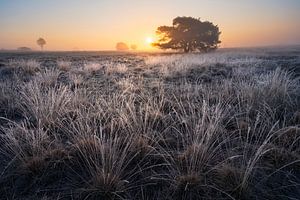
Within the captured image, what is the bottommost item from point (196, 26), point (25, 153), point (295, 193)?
point (295, 193)

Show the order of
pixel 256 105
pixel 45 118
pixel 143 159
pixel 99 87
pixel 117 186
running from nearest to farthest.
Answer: pixel 117 186
pixel 143 159
pixel 45 118
pixel 256 105
pixel 99 87

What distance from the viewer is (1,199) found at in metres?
2.70

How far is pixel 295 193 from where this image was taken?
108 inches

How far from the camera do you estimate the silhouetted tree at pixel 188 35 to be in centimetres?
4116

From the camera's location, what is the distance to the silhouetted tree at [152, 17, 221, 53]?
4116 centimetres

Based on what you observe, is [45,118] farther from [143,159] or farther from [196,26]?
[196,26]

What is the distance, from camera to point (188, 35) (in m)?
41.1

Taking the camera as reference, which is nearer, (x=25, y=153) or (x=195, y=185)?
(x=195, y=185)

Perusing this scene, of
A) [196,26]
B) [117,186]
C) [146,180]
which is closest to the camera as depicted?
[117,186]

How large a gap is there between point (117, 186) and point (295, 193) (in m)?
1.58

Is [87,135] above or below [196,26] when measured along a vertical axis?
below

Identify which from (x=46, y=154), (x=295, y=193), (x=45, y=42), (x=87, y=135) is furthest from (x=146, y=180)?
(x=45, y=42)

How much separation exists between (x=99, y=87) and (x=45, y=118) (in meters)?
3.64

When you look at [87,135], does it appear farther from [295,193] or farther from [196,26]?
[196,26]
